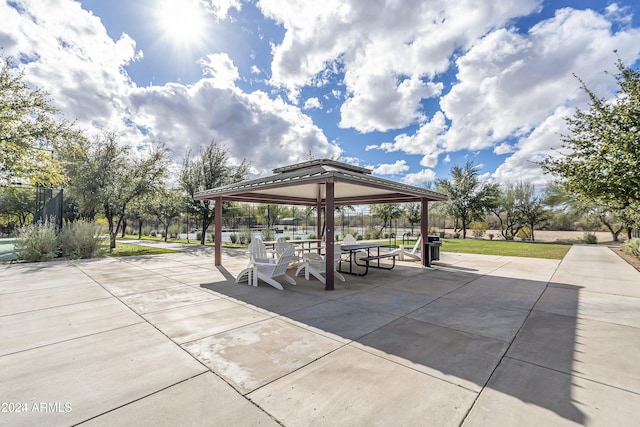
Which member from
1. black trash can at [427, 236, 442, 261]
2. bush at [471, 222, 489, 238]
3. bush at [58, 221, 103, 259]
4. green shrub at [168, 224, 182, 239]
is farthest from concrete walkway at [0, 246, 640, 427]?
green shrub at [168, 224, 182, 239]

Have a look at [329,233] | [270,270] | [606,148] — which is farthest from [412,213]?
[270,270]

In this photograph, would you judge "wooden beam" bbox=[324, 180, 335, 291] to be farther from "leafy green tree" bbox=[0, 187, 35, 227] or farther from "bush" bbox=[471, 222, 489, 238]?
"leafy green tree" bbox=[0, 187, 35, 227]

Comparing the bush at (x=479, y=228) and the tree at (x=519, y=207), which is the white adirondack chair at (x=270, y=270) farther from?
the bush at (x=479, y=228)

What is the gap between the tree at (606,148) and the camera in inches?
307

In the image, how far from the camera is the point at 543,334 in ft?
12.3

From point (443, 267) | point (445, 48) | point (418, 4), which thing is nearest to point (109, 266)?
point (443, 267)

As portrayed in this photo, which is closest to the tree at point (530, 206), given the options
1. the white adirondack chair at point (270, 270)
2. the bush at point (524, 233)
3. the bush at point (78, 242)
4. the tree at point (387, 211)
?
the bush at point (524, 233)

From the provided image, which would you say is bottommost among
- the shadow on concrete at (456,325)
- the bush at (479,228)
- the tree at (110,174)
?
the shadow on concrete at (456,325)

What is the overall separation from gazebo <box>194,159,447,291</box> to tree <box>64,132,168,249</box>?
728 centimetres

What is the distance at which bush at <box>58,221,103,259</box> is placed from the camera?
11.1 meters

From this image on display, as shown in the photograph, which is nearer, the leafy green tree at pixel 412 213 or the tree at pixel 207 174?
the tree at pixel 207 174

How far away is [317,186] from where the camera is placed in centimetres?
927

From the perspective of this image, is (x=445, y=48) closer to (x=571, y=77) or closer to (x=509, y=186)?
(x=571, y=77)

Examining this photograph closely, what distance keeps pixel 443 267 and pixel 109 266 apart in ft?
38.8
